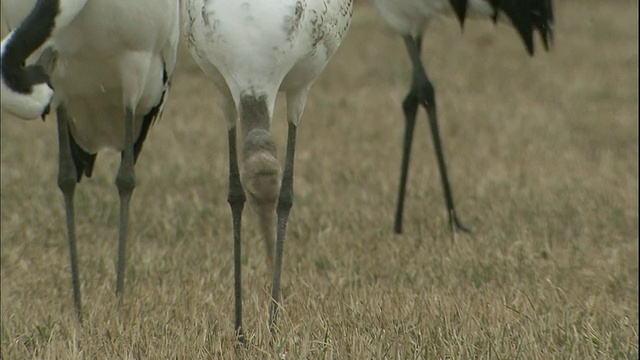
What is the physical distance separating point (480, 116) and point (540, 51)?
2551 millimetres

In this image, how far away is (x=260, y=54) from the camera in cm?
357

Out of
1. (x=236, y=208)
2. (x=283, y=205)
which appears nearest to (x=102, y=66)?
(x=236, y=208)

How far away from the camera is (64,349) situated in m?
3.48

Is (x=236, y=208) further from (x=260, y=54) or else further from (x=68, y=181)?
(x=68, y=181)

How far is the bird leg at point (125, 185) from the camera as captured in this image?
15.0 feet

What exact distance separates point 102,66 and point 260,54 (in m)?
1.07

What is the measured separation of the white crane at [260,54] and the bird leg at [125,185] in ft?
2.64

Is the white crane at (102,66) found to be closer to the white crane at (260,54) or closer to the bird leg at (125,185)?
the bird leg at (125,185)

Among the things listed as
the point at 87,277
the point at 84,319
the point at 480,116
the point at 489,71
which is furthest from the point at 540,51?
the point at 84,319

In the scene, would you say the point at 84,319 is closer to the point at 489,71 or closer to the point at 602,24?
the point at 489,71

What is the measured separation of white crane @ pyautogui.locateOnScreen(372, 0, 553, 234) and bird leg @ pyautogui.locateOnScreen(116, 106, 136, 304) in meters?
1.71

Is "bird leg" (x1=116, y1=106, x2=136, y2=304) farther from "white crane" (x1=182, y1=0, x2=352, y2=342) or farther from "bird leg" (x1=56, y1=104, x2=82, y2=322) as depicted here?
"white crane" (x1=182, y1=0, x2=352, y2=342)

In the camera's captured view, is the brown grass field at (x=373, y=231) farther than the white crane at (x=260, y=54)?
Yes

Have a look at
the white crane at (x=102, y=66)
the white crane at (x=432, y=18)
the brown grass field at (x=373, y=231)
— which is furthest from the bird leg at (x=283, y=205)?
the white crane at (x=432, y=18)
